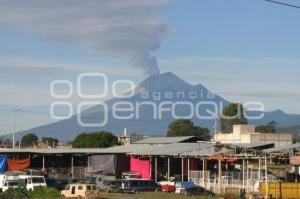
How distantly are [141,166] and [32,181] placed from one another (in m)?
22.2

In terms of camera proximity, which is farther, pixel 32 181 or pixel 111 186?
pixel 111 186

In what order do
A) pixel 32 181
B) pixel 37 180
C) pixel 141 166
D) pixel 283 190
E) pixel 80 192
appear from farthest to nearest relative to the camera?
pixel 141 166 → pixel 37 180 → pixel 32 181 → pixel 283 190 → pixel 80 192

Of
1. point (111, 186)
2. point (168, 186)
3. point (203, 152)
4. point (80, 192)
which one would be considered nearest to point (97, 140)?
point (203, 152)

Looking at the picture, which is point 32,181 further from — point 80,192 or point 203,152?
point 203,152

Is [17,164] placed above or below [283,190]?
above

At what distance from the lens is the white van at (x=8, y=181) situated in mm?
49875

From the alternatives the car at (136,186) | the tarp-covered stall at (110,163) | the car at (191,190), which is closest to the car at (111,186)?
the car at (136,186)

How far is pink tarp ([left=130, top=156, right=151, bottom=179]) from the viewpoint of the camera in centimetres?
7051

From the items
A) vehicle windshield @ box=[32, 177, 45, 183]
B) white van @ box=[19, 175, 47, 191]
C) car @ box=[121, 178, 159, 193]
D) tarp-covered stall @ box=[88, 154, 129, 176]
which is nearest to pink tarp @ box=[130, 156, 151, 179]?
tarp-covered stall @ box=[88, 154, 129, 176]

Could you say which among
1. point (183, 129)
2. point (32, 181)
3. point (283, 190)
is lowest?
point (283, 190)

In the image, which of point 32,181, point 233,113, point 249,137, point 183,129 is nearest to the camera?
point 32,181

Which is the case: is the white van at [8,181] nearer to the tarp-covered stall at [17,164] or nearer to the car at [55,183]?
the car at [55,183]

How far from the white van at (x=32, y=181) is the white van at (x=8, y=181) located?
2.07 feet

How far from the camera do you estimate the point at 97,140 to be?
125 meters
